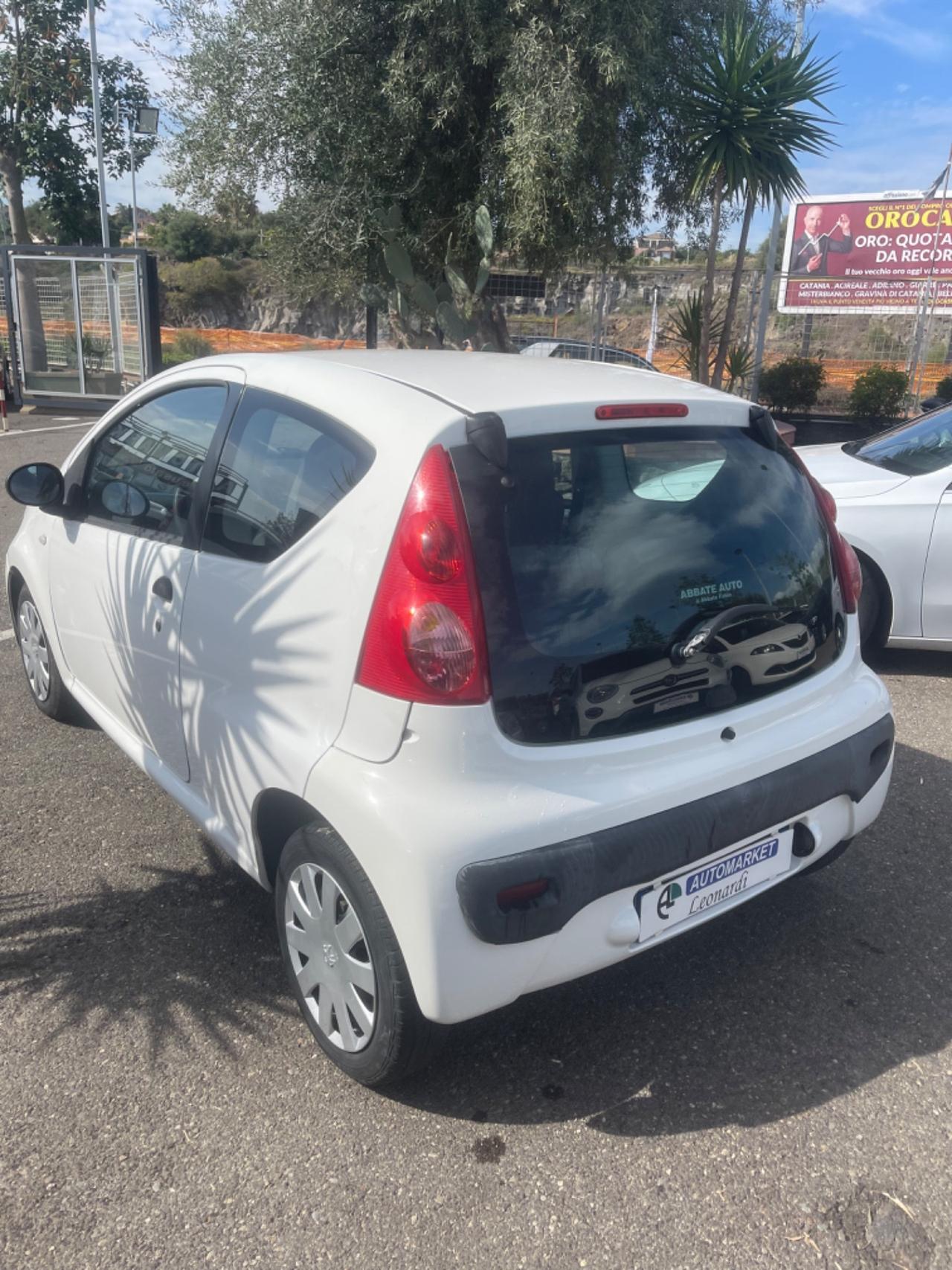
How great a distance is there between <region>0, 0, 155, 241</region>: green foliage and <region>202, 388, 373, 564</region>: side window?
22892mm

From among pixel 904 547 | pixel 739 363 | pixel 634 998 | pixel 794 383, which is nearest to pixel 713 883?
pixel 634 998

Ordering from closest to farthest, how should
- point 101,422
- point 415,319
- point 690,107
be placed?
1. point 101,422
2. point 690,107
3. point 415,319

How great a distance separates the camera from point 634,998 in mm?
2910

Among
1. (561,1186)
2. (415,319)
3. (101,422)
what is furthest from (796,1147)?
(415,319)

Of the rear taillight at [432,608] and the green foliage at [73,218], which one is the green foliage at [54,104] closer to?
the green foliage at [73,218]

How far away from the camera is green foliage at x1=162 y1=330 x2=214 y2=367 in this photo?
2667 centimetres

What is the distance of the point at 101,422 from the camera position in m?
3.89

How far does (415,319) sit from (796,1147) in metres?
9.62


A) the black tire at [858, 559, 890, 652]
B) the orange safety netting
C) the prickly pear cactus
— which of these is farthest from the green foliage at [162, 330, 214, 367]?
the black tire at [858, 559, 890, 652]

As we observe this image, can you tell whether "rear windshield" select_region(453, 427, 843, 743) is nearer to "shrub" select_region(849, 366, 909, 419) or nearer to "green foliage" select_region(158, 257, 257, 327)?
"shrub" select_region(849, 366, 909, 419)

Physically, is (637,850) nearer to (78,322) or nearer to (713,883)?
(713,883)

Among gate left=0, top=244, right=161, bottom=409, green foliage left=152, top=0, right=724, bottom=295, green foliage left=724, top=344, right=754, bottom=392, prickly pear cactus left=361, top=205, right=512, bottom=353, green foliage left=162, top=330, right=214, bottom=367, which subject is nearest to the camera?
prickly pear cactus left=361, top=205, right=512, bottom=353

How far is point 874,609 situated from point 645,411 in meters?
3.39

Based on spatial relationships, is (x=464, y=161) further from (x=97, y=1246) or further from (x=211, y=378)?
(x=97, y=1246)
